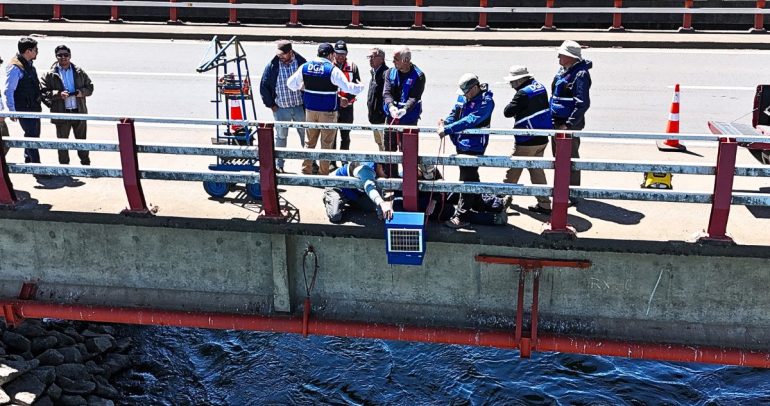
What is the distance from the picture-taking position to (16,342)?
11.7 meters

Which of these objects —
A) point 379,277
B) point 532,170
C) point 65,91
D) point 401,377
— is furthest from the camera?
point 401,377

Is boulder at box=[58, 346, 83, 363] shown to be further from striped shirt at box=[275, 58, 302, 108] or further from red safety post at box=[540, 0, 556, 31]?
red safety post at box=[540, 0, 556, 31]

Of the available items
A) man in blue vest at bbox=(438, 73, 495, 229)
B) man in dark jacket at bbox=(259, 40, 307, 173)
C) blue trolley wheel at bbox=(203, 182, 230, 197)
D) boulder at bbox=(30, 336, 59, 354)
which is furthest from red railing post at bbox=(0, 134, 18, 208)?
man in blue vest at bbox=(438, 73, 495, 229)

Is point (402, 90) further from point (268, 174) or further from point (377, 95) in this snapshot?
point (268, 174)

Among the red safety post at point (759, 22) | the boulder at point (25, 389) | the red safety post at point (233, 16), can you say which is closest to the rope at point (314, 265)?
the boulder at point (25, 389)

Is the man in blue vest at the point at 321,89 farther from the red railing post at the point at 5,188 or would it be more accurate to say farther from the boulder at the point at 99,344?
the boulder at the point at 99,344

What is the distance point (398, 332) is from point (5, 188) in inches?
162

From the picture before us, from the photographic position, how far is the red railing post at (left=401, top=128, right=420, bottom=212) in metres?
8.07

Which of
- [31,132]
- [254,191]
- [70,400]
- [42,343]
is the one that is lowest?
[70,400]

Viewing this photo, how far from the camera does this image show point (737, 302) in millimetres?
8219

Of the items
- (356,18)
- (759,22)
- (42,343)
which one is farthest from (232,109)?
(759,22)

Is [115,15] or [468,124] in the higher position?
[115,15]

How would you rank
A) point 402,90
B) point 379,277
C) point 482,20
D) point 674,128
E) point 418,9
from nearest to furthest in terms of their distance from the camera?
1. point 379,277
2. point 402,90
3. point 674,128
4. point 418,9
5. point 482,20

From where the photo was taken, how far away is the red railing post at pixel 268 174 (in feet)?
27.4
